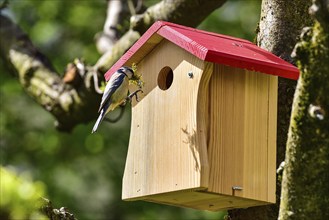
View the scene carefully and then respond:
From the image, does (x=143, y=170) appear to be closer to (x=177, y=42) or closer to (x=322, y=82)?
(x=177, y=42)

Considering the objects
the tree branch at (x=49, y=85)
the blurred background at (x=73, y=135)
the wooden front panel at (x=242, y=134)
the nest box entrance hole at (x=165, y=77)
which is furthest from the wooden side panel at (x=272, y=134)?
the blurred background at (x=73, y=135)

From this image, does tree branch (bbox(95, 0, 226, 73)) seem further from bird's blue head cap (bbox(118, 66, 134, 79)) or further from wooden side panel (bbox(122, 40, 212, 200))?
bird's blue head cap (bbox(118, 66, 134, 79))

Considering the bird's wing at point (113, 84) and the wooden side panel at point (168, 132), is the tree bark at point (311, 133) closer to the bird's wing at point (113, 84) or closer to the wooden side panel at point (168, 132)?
the wooden side panel at point (168, 132)

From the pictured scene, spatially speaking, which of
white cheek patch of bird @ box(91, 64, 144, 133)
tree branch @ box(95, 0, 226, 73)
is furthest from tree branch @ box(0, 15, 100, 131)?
white cheek patch of bird @ box(91, 64, 144, 133)

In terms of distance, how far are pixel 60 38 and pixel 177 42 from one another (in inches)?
245

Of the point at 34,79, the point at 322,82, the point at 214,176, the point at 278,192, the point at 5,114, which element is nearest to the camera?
the point at 322,82

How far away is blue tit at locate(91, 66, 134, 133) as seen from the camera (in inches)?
187

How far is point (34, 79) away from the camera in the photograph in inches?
290

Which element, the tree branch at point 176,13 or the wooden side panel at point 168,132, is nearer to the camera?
the wooden side panel at point 168,132


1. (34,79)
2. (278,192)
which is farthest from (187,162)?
(34,79)

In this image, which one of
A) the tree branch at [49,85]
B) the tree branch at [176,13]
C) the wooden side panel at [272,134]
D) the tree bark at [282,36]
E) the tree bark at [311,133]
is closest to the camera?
the tree bark at [311,133]

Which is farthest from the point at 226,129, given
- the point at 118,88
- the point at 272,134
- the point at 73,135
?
the point at 73,135

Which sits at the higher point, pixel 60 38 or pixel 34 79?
pixel 60 38

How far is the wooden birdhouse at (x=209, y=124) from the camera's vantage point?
4.39m
